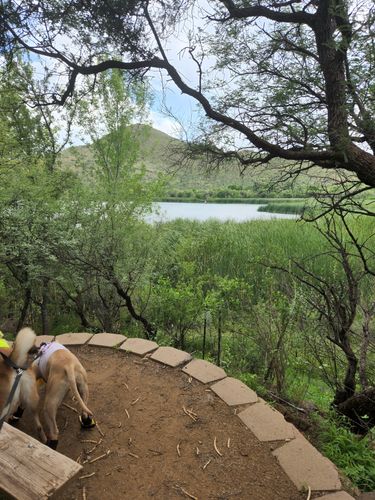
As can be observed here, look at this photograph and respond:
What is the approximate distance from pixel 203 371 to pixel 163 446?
919mm

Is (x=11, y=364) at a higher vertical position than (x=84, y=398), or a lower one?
higher

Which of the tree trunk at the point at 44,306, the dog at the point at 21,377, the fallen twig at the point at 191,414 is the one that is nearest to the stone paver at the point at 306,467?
the fallen twig at the point at 191,414

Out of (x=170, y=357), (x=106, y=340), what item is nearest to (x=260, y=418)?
(x=170, y=357)

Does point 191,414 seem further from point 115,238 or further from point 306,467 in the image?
point 115,238

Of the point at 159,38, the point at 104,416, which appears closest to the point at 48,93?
the point at 159,38

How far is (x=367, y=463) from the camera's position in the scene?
8.59 feet

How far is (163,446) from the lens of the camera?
2365 mm

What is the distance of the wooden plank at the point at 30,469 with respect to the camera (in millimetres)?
1597

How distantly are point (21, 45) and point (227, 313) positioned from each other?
4367 millimetres

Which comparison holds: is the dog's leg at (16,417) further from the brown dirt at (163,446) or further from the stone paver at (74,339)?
the stone paver at (74,339)

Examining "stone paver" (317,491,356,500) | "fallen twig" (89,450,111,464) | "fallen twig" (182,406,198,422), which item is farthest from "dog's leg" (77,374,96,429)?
"stone paver" (317,491,356,500)

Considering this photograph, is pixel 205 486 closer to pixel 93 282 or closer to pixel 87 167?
pixel 93 282

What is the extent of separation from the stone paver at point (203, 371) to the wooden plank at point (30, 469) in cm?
155

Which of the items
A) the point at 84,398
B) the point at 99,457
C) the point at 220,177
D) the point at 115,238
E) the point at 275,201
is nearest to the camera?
the point at 99,457
